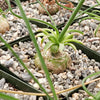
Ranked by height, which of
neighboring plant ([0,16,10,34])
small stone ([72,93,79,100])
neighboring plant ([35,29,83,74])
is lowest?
small stone ([72,93,79,100])

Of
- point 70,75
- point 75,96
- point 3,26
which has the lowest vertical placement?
point 75,96

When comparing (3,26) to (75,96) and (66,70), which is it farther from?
(75,96)

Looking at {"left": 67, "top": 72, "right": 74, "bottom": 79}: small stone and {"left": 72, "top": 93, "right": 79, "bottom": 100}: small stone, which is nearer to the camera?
{"left": 72, "top": 93, "right": 79, "bottom": 100}: small stone

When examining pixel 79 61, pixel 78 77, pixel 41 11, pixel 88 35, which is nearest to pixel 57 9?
pixel 41 11

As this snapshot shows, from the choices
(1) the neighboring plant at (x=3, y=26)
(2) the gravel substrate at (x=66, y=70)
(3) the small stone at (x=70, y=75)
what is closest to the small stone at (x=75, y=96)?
(2) the gravel substrate at (x=66, y=70)

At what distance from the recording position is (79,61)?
1364 millimetres

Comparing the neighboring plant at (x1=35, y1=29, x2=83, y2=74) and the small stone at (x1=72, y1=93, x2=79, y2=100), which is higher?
the neighboring plant at (x1=35, y1=29, x2=83, y2=74)

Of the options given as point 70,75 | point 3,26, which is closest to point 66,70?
point 70,75

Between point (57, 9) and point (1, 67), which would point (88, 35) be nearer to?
point (57, 9)

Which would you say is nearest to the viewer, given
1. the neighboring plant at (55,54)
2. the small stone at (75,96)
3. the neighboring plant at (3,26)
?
the small stone at (75,96)

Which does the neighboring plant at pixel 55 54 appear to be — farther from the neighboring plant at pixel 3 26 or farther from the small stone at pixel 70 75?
the neighboring plant at pixel 3 26

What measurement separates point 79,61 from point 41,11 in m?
0.89

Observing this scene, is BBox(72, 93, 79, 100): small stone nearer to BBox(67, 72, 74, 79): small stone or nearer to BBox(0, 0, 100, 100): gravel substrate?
BBox(0, 0, 100, 100): gravel substrate

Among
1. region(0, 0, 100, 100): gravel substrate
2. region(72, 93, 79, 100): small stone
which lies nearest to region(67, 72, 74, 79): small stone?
region(0, 0, 100, 100): gravel substrate
